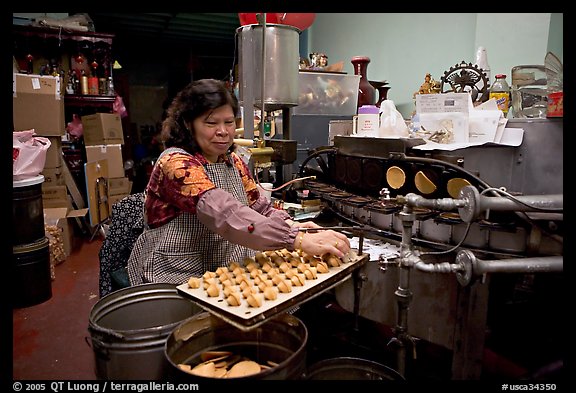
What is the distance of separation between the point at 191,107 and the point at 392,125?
1057 mm

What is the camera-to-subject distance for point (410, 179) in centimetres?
188

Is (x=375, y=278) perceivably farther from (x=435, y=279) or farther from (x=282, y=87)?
(x=282, y=87)

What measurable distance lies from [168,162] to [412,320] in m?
1.28

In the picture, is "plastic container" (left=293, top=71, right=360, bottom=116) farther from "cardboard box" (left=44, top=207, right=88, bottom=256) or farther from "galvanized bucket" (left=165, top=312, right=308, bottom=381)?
"cardboard box" (left=44, top=207, right=88, bottom=256)

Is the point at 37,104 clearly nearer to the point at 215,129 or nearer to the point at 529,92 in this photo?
the point at 215,129

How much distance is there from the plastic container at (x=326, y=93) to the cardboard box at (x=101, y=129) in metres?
3.62

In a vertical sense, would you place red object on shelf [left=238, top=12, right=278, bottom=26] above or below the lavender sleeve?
above

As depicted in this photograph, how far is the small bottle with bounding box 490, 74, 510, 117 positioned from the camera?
2.22 metres

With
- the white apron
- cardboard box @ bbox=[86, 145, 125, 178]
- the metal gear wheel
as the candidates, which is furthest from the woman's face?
cardboard box @ bbox=[86, 145, 125, 178]

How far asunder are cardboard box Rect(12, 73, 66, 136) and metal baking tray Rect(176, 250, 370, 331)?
450 centimetres

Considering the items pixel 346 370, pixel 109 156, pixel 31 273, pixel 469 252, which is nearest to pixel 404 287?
pixel 469 252

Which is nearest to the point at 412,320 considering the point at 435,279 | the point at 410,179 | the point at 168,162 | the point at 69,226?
the point at 435,279

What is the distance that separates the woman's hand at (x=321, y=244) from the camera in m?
1.58

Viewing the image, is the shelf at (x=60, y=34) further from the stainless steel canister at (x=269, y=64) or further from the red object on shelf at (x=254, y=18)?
the stainless steel canister at (x=269, y=64)
